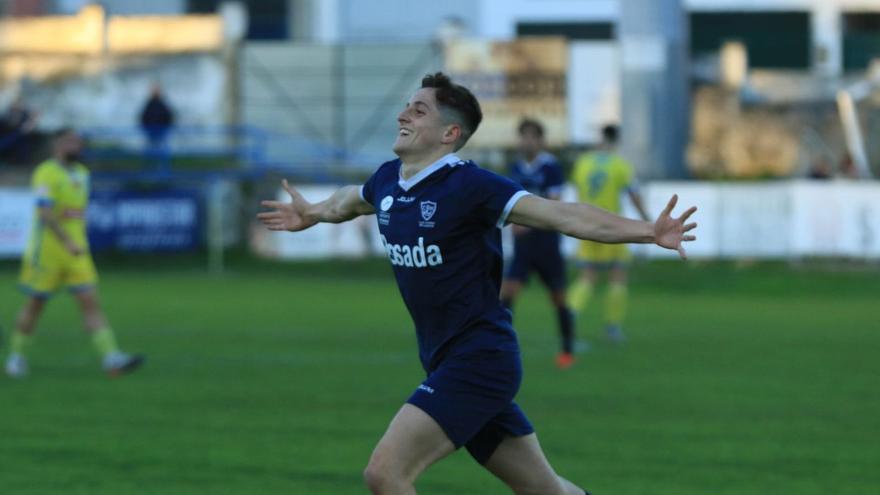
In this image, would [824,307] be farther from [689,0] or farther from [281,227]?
[689,0]

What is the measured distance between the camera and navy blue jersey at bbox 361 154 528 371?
7.30 meters

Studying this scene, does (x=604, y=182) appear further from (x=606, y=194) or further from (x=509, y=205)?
(x=509, y=205)

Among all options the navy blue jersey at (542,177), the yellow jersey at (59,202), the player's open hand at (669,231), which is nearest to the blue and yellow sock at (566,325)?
the navy blue jersey at (542,177)

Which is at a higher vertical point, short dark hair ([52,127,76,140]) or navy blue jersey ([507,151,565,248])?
short dark hair ([52,127,76,140])

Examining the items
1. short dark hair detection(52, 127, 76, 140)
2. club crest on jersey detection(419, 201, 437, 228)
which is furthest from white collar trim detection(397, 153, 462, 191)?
short dark hair detection(52, 127, 76, 140)

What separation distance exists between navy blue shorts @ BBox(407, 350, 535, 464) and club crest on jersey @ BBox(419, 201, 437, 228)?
563mm

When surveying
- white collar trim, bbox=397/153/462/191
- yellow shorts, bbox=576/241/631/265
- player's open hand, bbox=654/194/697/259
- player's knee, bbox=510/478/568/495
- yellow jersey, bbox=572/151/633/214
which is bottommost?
yellow shorts, bbox=576/241/631/265

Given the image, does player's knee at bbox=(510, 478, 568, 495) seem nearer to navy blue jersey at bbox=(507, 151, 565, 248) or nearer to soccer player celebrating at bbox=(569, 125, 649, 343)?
navy blue jersey at bbox=(507, 151, 565, 248)

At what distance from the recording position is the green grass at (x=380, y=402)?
418 inches

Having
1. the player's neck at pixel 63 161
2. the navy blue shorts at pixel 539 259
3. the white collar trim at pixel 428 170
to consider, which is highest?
the white collar trim at pixel 428 170

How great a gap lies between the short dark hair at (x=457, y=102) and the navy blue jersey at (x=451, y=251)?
162 mm

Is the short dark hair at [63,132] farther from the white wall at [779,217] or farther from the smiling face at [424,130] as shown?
the white wall at [779,217]

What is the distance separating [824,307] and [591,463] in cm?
1633

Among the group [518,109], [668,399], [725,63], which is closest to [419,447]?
[668,399]
